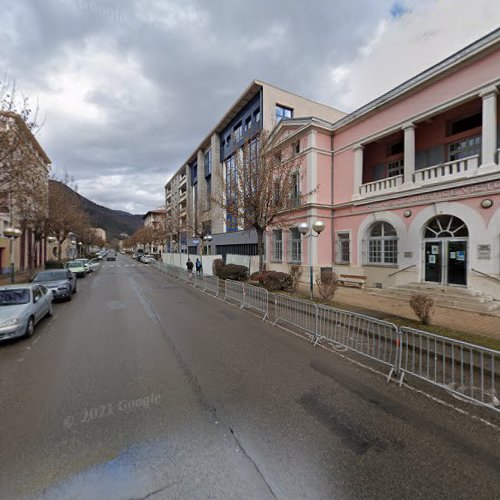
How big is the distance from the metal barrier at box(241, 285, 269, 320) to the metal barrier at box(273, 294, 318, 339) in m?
0.55

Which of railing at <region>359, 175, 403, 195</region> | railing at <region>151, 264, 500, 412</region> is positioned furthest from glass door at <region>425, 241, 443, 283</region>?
railing at <region>151, 264, 500, 412</region>

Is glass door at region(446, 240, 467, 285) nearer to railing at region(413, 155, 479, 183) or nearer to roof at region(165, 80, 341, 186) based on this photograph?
railing at region(413, 155, 479, 183)

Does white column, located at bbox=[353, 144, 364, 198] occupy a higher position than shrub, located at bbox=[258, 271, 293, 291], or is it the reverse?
white column, located at bbox=[353, 144, 364, 198]

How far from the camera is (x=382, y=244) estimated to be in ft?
46.8

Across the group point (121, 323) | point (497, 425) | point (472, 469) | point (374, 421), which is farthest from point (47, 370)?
point (497, 425)

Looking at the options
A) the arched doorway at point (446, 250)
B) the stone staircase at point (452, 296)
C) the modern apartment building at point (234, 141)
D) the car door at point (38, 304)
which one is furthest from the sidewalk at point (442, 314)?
the car door at point (38, 304)

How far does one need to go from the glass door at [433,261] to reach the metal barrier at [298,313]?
26.8 feet

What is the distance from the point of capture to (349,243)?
16.3 metres

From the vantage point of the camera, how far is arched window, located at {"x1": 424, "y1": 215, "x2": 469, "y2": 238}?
10961mm

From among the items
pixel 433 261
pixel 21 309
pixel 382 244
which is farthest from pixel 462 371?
pixel 382 244

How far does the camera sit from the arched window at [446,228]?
11.0 metres

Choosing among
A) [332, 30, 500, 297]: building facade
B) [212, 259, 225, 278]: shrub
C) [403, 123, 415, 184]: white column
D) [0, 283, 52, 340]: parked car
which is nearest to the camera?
[0, 283, 52, 340]: parked car

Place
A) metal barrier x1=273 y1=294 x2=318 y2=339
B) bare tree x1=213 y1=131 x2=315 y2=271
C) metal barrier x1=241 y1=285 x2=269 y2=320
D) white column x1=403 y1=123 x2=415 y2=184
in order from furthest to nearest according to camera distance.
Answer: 1. white column x1=403 y1=123 x2=415 y2=184
2. bare tree x1=213 y1=131 x2=315 y2=271
3. metal barrier x1=241 y1=285 x2=269 y2=320
4. metal barrier x1=273 y1=294 x2=318 y2=339

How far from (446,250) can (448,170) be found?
3.56m
